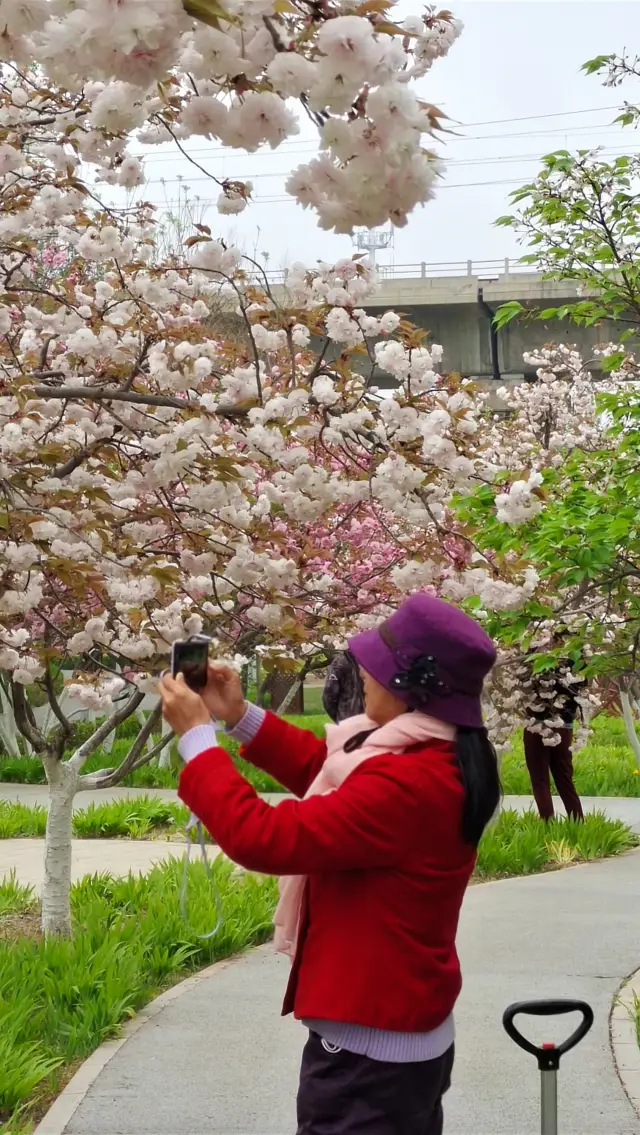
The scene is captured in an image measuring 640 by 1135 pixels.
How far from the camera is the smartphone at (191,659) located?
7.43 feet

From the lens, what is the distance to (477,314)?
840 inches

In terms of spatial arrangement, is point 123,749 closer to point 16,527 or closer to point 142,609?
point 142,609

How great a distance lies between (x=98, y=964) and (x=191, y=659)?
3202 mm

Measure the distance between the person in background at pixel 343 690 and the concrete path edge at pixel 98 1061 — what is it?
59.5 inches

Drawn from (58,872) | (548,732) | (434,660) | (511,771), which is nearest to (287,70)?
(434,660)

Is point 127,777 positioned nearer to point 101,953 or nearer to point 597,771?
point 597,771

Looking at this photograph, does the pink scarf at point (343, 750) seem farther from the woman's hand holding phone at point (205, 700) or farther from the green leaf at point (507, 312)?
the green leaf at point (507, 312)

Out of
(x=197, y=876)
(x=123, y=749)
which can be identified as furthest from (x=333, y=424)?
(x=123, y=749)

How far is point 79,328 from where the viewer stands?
4852 millimetres

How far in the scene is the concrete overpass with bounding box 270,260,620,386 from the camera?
20.4 metres

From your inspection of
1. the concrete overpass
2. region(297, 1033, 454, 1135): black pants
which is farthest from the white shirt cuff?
the concrete overpass

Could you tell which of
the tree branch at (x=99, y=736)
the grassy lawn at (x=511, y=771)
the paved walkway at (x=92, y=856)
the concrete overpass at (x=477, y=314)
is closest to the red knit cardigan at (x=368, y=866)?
the tree branch at (x=99, y=736)

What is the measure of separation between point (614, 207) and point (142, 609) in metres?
2.86

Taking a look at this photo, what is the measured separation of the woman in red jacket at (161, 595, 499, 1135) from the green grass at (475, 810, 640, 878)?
5.97 m
